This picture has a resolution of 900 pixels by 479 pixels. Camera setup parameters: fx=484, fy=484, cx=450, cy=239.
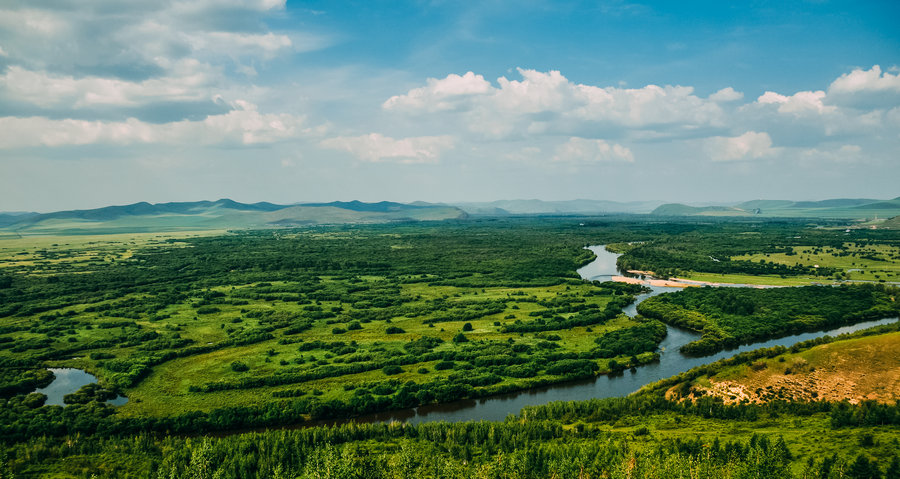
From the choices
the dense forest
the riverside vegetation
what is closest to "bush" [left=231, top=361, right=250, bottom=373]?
the riverside vegetation

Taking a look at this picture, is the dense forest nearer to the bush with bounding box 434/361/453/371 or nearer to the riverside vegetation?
the riverside vegetation

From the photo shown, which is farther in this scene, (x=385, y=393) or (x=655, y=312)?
(x=655, y=312)

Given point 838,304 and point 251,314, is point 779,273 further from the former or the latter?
point 251,314

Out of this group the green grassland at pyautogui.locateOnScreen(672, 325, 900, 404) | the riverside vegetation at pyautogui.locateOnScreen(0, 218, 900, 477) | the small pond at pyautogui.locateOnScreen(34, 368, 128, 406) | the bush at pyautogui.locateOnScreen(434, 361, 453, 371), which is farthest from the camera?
the bush at pyautogui.locateOnScreen(434, 361, 453, 371)

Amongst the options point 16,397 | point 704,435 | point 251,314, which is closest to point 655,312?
point 704,435

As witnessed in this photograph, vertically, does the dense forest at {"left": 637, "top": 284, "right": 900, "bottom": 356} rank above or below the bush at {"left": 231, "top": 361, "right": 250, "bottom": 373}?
above

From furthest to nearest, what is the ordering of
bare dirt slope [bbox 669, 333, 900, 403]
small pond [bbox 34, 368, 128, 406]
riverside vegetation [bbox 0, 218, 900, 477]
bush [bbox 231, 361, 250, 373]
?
1. bush [bbox 231, 361, 250, 373]
2. small pond [bbox 34, 368, 128, 406]
3. bare dirt slope [bbox 669, 333, 900, 403]
4. riverside vegetation [bbox 0, 218, 900, 477]

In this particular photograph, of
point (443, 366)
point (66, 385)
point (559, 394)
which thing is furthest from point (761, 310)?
point (66, 385)

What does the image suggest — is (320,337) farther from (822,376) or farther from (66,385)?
(822,376)
